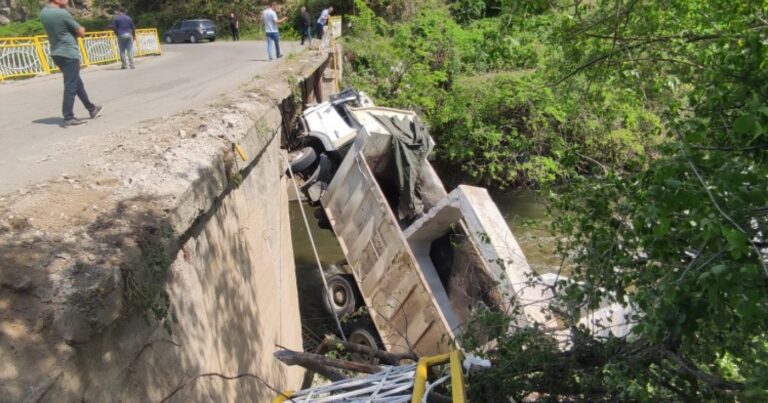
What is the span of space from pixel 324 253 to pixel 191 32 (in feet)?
66.6

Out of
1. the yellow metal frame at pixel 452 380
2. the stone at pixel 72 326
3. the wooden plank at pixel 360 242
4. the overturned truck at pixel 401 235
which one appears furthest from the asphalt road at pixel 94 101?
the wooden plank at pixel 360 242

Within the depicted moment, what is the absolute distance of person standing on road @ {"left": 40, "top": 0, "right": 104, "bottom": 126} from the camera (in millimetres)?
6652

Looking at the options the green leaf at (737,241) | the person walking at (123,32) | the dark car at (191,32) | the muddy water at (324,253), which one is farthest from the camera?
the dark car at (191,32)

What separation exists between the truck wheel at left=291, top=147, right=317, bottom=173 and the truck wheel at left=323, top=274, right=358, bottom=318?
218 cm

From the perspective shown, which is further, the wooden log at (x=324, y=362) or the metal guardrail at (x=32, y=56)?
the metal guardrail at (x=32, y=56)

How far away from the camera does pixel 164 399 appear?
3.21 m

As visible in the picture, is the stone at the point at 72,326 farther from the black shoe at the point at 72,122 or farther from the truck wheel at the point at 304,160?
the truck wheel at the point at 304,160

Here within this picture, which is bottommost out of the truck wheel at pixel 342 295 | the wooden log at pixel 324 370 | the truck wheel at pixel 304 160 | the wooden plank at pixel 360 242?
the truck wheel at pixel 342 295

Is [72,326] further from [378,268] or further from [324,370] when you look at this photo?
[378,268]

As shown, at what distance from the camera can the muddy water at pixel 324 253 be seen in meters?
10.1

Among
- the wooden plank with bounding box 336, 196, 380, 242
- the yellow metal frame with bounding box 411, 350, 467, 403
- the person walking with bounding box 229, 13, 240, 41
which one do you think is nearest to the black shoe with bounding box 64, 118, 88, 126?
the wooden plank with bounding box 336, 196, 380, 242

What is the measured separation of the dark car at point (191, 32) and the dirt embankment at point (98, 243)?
2573 centimetres

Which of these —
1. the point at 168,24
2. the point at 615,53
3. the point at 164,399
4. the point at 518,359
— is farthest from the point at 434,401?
the point at 168,24

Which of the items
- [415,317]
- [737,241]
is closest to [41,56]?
[415,317]
